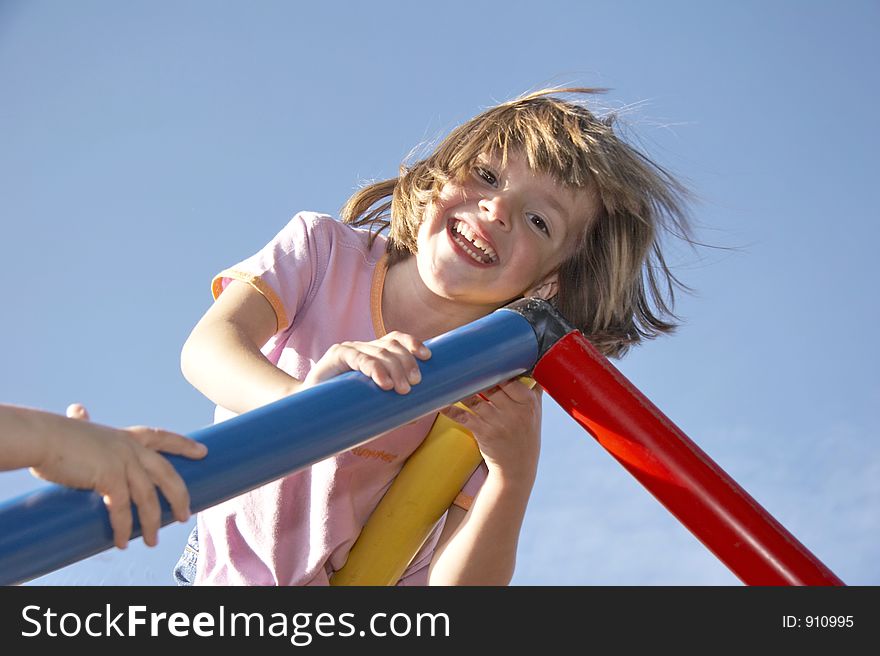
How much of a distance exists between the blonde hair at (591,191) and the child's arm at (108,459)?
696 millimetres

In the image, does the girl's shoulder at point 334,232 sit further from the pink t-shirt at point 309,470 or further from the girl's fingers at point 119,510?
the girl's fingers at point 119,510

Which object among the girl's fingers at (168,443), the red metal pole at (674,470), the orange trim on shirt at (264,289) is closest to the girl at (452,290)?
the orange trim on shirt at (264,289)

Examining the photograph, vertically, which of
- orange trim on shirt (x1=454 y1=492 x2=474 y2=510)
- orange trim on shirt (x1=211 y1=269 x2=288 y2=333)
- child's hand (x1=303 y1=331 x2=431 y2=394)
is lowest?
child's hand (x1=303 y1=331 x2=431 y2=394)

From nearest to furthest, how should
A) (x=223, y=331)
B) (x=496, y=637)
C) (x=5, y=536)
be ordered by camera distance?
1. (x=5, y=536)
2. (x=496, y=637)
3. (x=223, y=331)

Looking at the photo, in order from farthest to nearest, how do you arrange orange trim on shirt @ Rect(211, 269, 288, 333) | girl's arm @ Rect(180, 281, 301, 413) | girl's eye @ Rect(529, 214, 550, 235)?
girl's eye @ Rect(529, 214, 550, 235) < orange trim on shirt @ Rect(211, 269, 288, 333) < girl's arm @ Rect(180, 281, 301, 413)

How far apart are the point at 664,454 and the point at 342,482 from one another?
501 millimetres

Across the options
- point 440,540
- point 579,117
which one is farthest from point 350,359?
point 579,117

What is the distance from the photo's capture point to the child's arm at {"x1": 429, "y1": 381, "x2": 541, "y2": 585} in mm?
966

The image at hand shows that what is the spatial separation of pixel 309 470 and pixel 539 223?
1.28 ft

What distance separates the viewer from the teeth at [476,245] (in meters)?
1.16

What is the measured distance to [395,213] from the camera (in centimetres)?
131

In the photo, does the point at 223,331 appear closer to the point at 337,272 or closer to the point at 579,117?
the point at 337,272

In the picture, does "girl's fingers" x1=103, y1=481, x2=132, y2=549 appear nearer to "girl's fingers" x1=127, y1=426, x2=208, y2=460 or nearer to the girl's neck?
"girl's fingers" x1=127, y1=426, x2=208, y2=460

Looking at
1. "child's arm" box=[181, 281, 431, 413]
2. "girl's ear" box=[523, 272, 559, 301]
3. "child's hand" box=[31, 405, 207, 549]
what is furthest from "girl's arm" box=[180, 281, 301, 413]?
"girl's ear" box=[523, 272, 559, 301]
